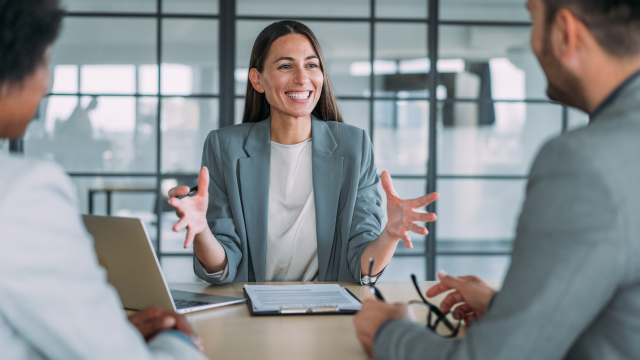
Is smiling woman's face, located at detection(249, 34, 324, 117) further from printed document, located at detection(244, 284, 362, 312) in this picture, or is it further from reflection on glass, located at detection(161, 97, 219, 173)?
reflection on glass, located at detection(161, 97, 219, 173)

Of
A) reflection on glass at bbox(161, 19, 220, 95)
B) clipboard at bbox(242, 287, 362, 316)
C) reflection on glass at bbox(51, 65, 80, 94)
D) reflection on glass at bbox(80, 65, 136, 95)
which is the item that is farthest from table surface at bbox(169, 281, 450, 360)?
reflection on glass at bbox(51, 65, 80, 94)

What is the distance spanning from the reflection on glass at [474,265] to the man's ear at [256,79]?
2.45 metres

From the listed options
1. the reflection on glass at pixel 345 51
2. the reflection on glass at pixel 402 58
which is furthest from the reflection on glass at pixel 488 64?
the reflection on glass at pixel 345 51

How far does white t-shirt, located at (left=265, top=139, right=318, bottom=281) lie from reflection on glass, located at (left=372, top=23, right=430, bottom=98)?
2089 mm

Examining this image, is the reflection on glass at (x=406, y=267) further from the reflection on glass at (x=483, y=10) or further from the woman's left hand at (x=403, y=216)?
the woman's left hand at (x=403, y=216)

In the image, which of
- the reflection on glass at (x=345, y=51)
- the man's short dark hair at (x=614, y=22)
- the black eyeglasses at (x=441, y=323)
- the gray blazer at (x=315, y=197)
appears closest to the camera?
the man's short dark hair at (x=614, y=22)

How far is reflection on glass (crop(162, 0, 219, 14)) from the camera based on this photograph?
3689mm

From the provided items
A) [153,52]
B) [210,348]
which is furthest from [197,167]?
[210,348]

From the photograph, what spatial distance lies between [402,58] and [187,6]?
1.63 metres

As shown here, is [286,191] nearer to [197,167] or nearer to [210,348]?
[210,348]

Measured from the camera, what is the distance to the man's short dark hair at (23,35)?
627 millimetres

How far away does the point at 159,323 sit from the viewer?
869 millimetres

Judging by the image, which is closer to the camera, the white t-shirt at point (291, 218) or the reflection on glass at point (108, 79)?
the white t-shirt at point (291, 218)

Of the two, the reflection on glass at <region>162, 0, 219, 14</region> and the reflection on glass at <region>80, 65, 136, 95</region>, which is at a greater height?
the reflection on glass at <region>162, 0, 219, 14</region>
